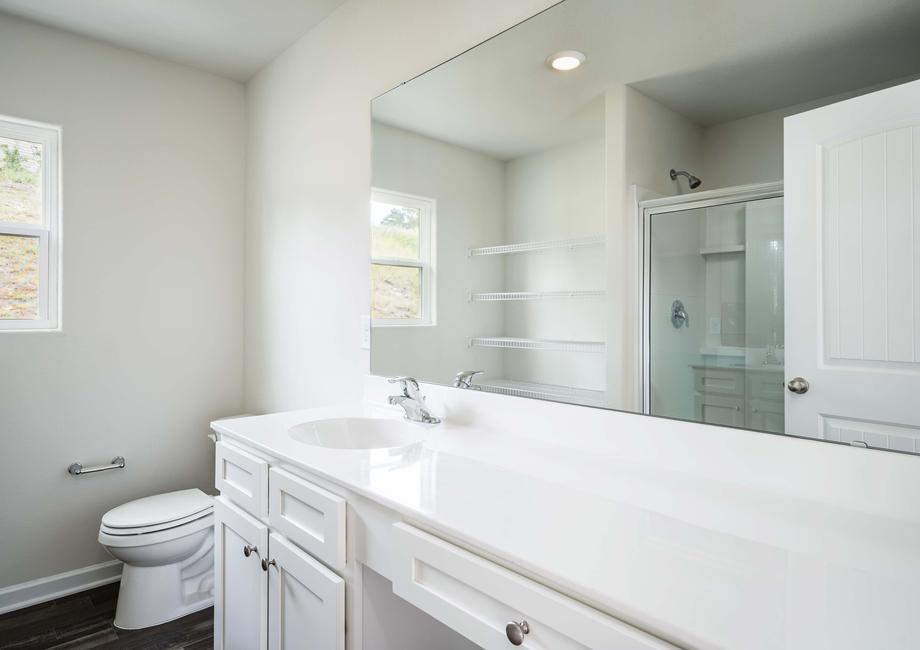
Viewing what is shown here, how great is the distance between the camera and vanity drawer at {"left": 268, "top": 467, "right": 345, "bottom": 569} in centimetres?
111

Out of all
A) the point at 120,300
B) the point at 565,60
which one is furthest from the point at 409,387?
the point at 120,300

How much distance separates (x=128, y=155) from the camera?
251cm

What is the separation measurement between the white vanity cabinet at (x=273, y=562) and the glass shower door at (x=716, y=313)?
798 mm

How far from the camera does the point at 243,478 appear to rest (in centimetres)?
→ 151

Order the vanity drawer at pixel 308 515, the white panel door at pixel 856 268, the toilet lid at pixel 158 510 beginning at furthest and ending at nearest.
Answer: the toilet lid at pixel 158 510 → the vanity drawer at pixel 308 515 → the white panel door at pixel 856 268

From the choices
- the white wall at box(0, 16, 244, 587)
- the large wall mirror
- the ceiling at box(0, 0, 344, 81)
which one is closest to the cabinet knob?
the large wall mirror

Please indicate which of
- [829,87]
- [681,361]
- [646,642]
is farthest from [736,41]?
[646,642]

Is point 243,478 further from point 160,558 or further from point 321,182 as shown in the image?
point 321,182

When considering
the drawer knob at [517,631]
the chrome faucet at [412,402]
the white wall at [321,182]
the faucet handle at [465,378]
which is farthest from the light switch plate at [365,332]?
the drawer knob at [517,631]

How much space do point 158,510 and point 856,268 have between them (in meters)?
2.55

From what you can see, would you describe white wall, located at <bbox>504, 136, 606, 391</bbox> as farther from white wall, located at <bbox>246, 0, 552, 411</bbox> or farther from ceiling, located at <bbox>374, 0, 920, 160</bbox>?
white wall, located at <bbox>246, 0, 552, 411</bbox>

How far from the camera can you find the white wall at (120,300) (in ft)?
7.44

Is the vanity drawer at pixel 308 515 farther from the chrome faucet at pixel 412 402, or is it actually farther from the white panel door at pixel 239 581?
the chrome faucet at pixel 412 402

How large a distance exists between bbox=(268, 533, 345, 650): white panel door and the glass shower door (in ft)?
2.73
